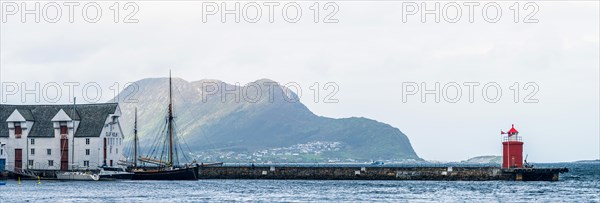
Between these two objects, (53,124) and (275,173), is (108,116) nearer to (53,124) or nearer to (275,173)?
(53,124)

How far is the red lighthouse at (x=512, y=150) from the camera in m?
119

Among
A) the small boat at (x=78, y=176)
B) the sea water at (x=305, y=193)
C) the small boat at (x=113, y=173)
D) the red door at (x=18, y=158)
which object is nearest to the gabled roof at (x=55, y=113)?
the red door at (x=18, y=158)

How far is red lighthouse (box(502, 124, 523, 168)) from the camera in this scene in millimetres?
119375

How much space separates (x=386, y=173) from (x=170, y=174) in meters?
29.0

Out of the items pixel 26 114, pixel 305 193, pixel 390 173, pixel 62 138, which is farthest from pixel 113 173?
pixel 305 193

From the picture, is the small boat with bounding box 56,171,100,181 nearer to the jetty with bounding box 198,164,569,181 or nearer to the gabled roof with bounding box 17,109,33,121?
the gabled roof with bounding box 17,109,33,121

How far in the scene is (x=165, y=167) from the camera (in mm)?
139000

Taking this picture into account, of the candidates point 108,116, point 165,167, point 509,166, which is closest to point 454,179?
point 509,166

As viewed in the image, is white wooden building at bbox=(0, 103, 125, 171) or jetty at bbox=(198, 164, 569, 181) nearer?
jetty at bbox=(198, 164, 569, 181)

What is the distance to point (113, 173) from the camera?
436 feet

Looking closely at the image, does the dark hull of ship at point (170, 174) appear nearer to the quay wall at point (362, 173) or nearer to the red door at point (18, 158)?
the quay wall at point (362, 173)

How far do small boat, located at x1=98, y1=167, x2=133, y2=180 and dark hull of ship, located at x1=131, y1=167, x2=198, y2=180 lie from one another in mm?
1648

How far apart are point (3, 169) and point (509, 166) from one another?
66102 mm

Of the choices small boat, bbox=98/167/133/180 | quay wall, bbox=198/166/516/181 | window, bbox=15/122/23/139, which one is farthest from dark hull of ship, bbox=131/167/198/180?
window, bbox=15/122/23/139
